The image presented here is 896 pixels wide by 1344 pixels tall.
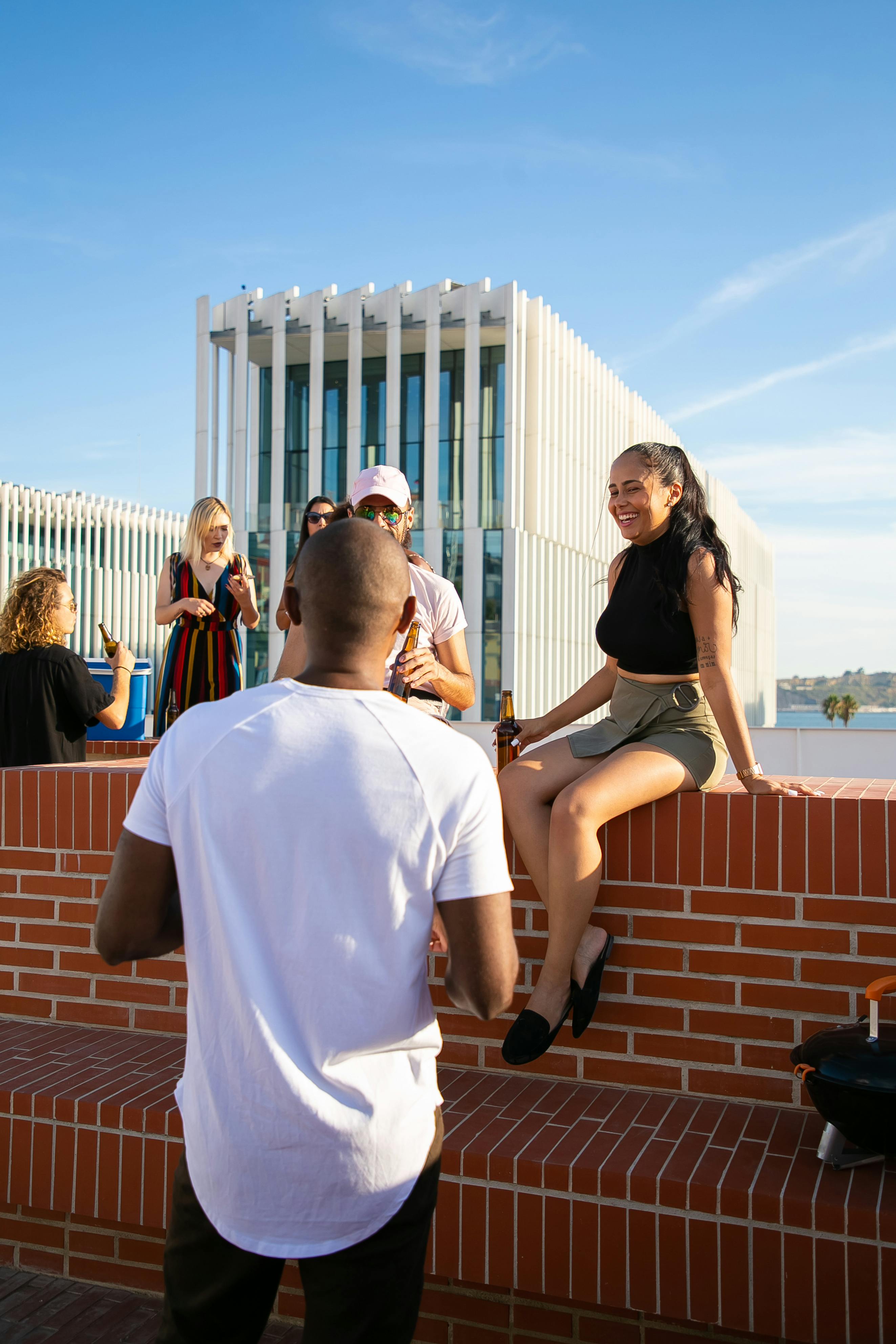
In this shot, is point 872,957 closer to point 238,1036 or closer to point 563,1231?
point 563,1231

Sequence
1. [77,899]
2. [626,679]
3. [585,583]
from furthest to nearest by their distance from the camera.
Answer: [585,583] < [77,899] < [626,679]

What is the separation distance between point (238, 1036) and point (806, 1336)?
164 cm

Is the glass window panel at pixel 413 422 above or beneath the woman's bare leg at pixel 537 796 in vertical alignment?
above

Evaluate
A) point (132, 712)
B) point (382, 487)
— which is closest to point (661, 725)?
point (382, 487)

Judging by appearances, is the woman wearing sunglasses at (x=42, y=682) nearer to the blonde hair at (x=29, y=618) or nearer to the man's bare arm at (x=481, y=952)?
the blonde hair at (x=29, y=618)

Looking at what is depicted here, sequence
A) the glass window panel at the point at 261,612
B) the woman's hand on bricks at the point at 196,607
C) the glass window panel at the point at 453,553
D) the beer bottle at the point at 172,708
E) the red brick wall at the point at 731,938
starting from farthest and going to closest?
the glass window panel at the point at 261,612 < the glass window panel at the point at 453,553 < the beer bottle at the point at 172,708 < the woman's hand on bricks at the point at 196,607 < the red brick wall at the point at 731,938

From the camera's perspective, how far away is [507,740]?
338cm

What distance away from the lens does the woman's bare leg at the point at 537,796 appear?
9.10 feet

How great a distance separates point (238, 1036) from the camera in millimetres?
1298

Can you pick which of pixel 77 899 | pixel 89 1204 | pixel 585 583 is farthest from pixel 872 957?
pixel 585 583

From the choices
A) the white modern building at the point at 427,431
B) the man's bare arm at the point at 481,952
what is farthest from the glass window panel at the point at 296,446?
the man's bare arm at the point at 481,952

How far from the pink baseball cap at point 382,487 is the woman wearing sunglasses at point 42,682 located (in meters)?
1.23

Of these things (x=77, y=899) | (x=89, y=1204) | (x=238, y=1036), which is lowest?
(x=89, y=1204)

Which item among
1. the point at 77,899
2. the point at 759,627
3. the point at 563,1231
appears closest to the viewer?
the point at 563,1231
